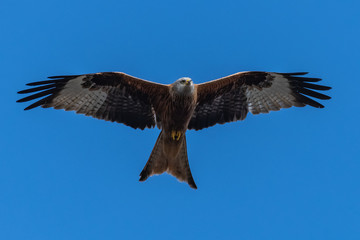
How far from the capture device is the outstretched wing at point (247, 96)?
10.7 m

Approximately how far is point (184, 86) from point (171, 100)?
48cm

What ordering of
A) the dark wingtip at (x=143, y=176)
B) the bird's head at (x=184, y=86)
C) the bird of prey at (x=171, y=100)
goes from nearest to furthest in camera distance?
1. the bird's head at (x=184, y=86)
2. the bird of prey at (x=171, y=100)
3. the dark wingtip at (x=143, y=176)

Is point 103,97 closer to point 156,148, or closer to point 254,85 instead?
point 156,148

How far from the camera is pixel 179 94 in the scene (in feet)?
32.6

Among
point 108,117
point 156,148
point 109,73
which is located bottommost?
point 156,148

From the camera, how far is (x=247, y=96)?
36.3ft

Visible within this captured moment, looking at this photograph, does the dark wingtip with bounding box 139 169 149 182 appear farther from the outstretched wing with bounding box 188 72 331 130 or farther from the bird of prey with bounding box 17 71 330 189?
the outstretched wing with bounding box 188 72 331 130

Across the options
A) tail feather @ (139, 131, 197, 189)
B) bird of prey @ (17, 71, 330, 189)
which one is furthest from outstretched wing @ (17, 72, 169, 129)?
tail feather @ (139, 131, 197, 189)

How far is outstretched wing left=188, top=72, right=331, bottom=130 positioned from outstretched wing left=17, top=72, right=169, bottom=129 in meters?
1.07

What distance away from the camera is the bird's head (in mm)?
9797

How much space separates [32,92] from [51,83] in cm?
47

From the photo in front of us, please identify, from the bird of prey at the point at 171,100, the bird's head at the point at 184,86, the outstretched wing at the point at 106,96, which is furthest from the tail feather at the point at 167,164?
the bird's head at the point at 184,86

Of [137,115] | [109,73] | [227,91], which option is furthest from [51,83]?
[227,91]

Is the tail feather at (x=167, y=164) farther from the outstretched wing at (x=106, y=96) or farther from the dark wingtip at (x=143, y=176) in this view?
the outstretched wing at (x=106, y=96)
